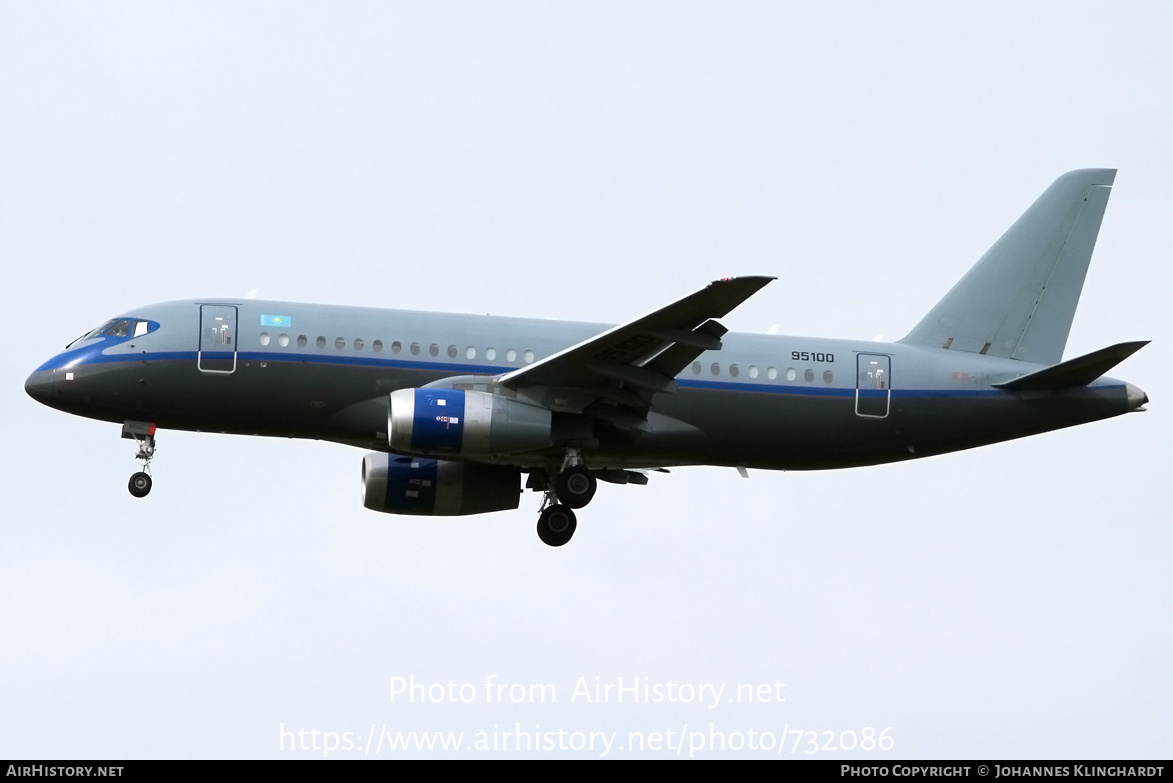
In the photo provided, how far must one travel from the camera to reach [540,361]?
34281mm

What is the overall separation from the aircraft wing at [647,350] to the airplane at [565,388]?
0.14ft

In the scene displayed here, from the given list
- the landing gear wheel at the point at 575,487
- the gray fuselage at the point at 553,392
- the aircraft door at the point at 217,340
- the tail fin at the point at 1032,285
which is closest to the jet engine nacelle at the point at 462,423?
the gray fuselage at the point at 553,392

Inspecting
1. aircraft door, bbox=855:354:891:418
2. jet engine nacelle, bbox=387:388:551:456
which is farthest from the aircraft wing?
aircraft door, bbox=855:354:891:418

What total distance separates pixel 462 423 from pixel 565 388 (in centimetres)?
252

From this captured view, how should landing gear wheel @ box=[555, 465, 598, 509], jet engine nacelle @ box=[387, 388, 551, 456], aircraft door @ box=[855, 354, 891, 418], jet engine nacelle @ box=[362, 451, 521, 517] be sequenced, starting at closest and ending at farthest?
jet engine nacelle @ box=[387, 388, 551, 456]
landing gear wheel @ box=[555, 465, 598, 509]
aircraft door @ box=[855, 354, 891, 418]
jet engine nacelle @ box=[362, 451, 521, 517]

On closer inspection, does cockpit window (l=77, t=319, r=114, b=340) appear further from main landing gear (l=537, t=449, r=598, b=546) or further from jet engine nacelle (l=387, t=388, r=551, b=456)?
main landing gear (l=537, t=449, r=598, b=546)

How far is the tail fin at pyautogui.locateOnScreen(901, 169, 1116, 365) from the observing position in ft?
128

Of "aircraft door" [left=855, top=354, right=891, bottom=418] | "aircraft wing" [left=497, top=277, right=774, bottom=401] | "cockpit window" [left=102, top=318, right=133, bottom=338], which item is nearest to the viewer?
"aircraft wing" [left=497, top=277, right=774, bottom=401]

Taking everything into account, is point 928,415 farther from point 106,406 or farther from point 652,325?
point 106,406

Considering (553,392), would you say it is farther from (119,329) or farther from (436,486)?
(119,329)

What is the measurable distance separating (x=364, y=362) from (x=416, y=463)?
4317mm

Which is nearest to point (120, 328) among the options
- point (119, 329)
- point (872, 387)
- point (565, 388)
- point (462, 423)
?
point (119, 329)

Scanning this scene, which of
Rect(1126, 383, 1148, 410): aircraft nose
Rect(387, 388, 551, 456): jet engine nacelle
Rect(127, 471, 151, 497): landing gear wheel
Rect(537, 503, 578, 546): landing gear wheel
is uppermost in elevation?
Rect(1126, 383, 1148, 410): aircraft nose

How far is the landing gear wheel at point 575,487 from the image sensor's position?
1404 inches
